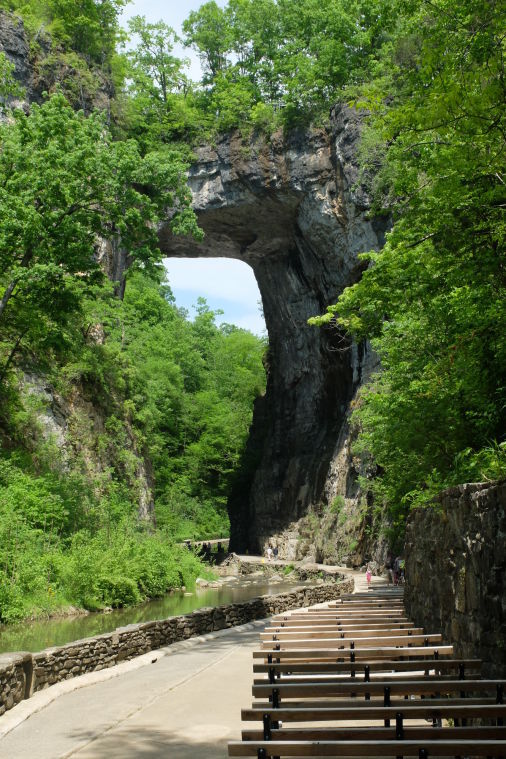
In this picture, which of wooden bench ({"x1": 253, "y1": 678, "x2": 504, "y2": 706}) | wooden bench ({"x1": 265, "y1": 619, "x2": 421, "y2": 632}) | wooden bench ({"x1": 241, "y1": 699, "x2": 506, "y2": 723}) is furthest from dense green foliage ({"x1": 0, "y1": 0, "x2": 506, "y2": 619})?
wooden bench ({"x1": 241, "y1": 699, "x2": 506, "y2": 723})

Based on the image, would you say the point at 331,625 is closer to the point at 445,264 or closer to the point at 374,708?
the point at 374,708

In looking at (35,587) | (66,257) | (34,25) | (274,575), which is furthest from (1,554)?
(34,25)

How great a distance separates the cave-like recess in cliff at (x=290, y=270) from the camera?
3625cm

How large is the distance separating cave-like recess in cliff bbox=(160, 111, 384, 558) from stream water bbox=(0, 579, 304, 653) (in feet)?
50.8

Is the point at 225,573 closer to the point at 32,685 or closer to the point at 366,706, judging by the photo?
the point at 32,685

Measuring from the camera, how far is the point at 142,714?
21.2ft

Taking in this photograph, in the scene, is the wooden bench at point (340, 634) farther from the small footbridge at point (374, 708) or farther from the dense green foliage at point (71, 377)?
the dense green foliage at point (71, 377)

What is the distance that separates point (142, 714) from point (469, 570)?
322 centimetres

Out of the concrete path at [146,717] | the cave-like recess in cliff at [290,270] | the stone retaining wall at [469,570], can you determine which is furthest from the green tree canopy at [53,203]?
the stone retaining wall at [469,570]

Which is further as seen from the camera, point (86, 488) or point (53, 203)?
point (86, 488)

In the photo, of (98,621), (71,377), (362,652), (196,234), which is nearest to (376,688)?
(362,652)

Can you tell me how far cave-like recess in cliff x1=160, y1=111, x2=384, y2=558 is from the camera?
3625 cm

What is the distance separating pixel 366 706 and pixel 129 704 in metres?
3.28

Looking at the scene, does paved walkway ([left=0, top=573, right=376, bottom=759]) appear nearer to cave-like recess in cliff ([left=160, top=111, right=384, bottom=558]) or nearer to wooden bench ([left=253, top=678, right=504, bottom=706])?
wooden bench ([left=253, top=678, right=504, bottom=706])
